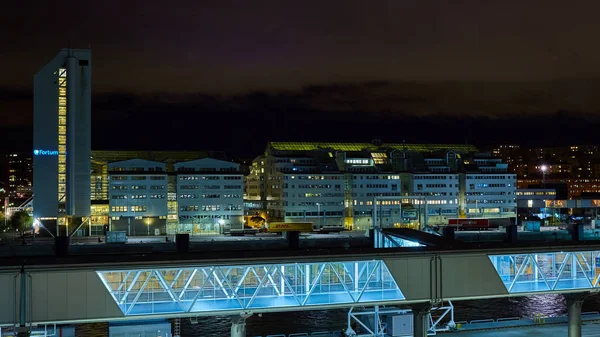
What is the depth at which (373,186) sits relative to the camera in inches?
4247

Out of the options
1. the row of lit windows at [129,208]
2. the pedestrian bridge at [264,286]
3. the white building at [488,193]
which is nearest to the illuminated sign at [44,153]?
the row of lit windows at [129,208]

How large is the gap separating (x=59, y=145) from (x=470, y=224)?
5427 centimetres

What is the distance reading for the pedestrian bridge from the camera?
78.1 feet

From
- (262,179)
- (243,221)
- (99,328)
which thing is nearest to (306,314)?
(99,328)

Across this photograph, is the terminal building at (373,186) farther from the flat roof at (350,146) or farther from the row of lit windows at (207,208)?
the row of lit windows at (207,208)

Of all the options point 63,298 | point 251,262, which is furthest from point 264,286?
point 63,298

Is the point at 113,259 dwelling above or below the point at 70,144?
below

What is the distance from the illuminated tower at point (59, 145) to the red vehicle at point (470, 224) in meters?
48.8

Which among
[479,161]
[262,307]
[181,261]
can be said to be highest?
[479,161]

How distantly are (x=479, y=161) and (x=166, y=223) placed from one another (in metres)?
54.2

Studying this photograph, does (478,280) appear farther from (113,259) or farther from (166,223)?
(166,223)

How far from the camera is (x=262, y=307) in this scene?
87.2 feet

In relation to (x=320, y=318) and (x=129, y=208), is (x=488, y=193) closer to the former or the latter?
(x=129, y=208)

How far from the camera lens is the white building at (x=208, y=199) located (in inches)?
3777
